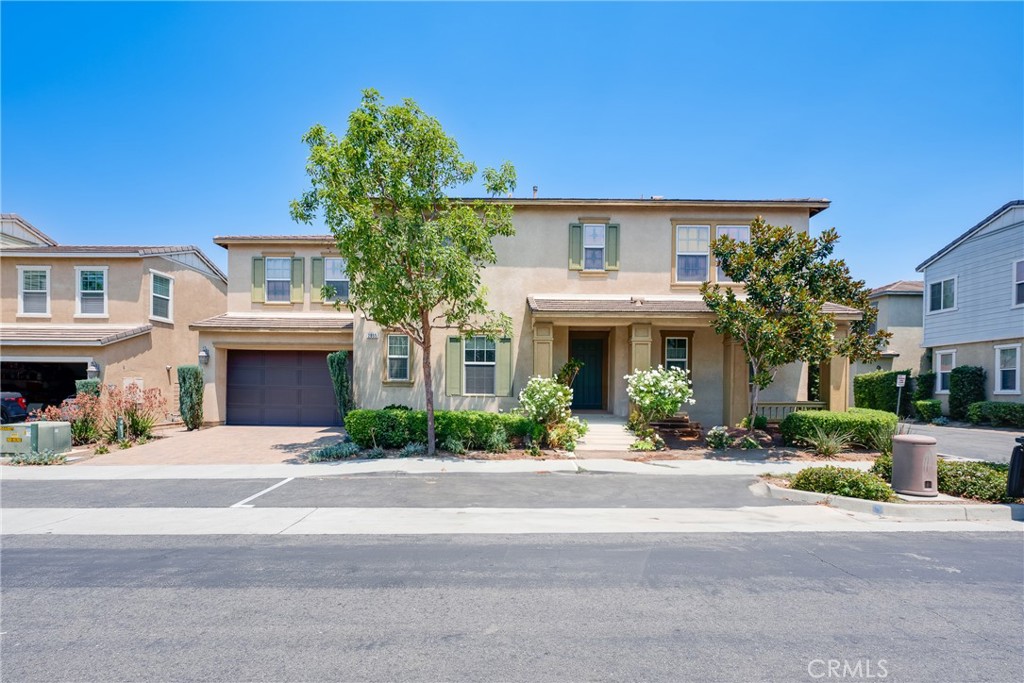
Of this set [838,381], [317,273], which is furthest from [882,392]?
[317,273]

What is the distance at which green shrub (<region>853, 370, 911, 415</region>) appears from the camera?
76.7ft

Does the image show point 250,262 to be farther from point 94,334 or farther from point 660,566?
point 660,566

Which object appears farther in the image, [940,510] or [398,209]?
[398,209]

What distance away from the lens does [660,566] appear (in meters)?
5.64

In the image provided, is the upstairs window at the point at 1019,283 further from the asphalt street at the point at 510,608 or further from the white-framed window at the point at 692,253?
the asphalt street at the point at 510,608

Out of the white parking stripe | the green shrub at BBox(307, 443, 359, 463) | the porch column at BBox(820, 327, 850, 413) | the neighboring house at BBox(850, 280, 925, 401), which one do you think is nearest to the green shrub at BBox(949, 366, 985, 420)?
A: the neighboring house at BBox(850, 280, 925, 401)

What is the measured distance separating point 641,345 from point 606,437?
2835 millimetres

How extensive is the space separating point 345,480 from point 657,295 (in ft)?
33.5

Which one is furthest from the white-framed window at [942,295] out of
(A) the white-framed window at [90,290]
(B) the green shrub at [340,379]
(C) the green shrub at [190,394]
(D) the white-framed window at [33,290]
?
(D) the white-framed window at [33,290]

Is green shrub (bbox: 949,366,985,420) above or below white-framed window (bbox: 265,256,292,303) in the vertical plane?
below

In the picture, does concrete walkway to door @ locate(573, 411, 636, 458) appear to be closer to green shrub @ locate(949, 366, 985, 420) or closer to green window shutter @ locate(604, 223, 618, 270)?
green window shutter @ locate(604, 223, 618, 270)

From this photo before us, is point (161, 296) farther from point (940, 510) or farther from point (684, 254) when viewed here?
point (940, 510)

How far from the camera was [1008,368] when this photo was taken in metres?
19.4

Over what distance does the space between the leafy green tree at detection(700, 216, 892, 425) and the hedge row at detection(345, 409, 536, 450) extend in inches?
224
